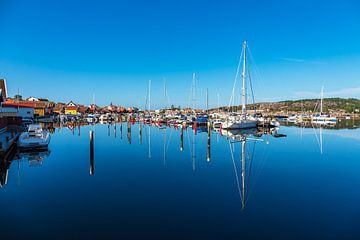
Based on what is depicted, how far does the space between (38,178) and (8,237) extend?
784 cm

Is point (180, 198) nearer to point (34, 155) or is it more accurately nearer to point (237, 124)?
point (34, 155)

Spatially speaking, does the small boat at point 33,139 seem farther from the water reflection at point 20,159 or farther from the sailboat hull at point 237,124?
the sailboat hull at point 237,124

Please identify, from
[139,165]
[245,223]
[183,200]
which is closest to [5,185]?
[139,165]

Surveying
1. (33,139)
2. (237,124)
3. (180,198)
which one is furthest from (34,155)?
(237,124)

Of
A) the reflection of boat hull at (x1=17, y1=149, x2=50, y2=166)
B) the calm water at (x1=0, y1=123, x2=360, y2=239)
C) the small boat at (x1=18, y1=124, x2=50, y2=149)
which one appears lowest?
the calm water at (x1=0, y1=123, x2=360, y2=239)

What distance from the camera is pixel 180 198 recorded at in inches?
458

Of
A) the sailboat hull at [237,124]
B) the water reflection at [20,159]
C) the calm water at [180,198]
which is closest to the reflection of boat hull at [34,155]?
Answer: the water reflection at [20,159]

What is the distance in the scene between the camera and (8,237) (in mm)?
8008

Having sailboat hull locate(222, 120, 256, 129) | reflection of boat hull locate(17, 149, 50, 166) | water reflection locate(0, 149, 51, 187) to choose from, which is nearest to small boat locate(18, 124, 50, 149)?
reflection of boat hull locate(17, 149, 50, 166)

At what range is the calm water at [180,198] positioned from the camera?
859 cm

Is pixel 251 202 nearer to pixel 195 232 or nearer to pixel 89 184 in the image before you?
pixel 195 232

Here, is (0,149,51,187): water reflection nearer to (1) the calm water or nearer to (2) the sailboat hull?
(1) the calm water

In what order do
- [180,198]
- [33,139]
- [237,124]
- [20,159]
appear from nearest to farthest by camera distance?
[180,198] → [20,159] → [33,139] → [237,124]

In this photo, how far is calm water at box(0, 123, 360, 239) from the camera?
338 inches
